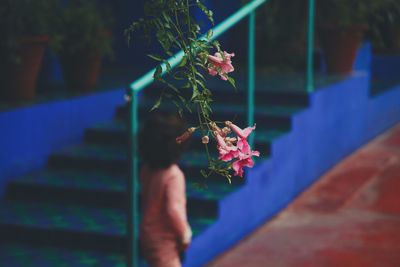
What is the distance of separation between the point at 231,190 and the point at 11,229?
135 centimetres

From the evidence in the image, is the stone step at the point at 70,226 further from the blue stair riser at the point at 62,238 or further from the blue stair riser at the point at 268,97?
the blue stair riser at the point at 268,97

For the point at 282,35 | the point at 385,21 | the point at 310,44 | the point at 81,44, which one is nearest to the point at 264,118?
the point at 310,44

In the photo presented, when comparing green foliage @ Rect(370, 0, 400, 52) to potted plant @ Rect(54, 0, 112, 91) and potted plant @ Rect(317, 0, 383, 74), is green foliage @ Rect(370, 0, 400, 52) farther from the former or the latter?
potted plant @ Rect(54, 0, 112, 91)

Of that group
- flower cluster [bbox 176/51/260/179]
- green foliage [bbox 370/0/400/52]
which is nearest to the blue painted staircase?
green foliage [bbox 370/0/400/52]

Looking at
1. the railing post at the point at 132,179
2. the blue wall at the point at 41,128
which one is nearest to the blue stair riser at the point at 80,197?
the blue wall at the point at 41,128

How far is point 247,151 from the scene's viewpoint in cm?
188

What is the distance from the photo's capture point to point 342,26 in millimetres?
7207

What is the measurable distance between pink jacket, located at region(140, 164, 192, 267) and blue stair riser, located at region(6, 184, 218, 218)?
1.11 metres

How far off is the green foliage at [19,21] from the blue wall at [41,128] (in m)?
0.43

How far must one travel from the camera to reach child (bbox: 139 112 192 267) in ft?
12.3

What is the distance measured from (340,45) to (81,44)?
246 centimetres

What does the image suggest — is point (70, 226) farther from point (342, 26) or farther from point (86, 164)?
point (342, 26)

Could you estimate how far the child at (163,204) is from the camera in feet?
12.3

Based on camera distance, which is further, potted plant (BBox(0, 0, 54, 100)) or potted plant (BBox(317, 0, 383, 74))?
potted plant (BBox(317, 0, 383, 74))
